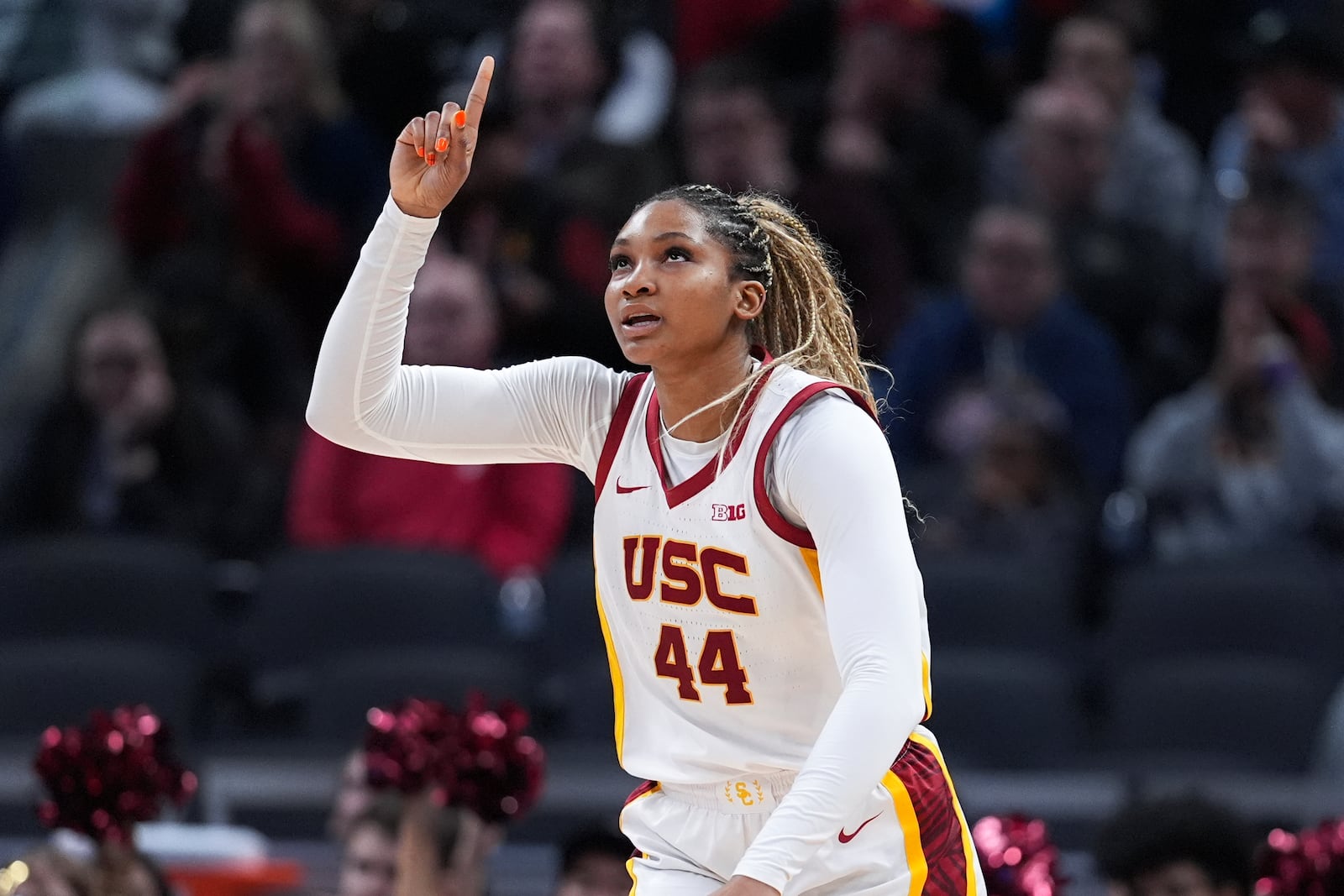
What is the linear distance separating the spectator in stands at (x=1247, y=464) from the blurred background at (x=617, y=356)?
2 centimetres

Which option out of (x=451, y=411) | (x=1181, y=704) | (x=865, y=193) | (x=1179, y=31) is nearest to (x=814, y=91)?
(x=865, y=193)

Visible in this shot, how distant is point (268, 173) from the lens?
25.4 ft

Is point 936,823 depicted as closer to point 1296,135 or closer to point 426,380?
point 426,380

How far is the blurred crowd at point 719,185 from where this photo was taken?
699 cm

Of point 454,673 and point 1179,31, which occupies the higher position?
point 1179,31

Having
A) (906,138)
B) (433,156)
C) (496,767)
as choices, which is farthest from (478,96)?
(906,138)

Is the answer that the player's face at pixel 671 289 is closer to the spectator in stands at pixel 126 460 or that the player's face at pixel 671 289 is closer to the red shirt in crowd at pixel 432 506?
the red shirt in crowd at pixel 432 506

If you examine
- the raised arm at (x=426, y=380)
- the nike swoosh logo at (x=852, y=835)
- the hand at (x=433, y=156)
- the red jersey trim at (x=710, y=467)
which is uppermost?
the hand at (x=433, y=156)

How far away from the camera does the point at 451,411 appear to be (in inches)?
132

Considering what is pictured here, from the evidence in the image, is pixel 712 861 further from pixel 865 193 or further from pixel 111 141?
pixel 111 141

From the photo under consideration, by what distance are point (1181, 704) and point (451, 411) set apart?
3.41 meters

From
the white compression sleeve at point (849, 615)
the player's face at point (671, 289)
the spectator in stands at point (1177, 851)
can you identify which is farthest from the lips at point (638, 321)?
the spectator in stands at point (1177, 851)

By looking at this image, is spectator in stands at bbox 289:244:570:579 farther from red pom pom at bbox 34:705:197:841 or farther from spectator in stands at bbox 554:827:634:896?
red pom pom at bbox 34:705:197:841

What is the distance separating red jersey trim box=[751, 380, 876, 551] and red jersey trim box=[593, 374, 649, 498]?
31 cm
